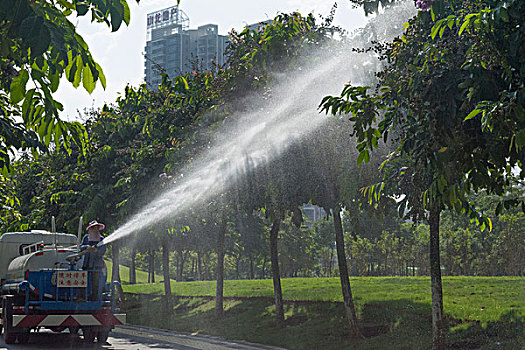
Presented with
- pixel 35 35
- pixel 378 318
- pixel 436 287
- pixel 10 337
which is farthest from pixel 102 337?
pixel 35 35

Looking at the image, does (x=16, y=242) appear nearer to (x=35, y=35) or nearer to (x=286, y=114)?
(x=286, y=114)

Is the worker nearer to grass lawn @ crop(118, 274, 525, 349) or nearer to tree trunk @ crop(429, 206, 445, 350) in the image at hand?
grass lawn @ crop(118, 274, 525, 349)

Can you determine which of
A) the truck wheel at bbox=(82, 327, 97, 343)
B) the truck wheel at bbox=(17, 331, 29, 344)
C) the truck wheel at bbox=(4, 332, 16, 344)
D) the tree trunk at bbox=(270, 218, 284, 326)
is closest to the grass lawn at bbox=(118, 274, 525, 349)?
the tree trunk at bbox=(270, 218, 284, 326)

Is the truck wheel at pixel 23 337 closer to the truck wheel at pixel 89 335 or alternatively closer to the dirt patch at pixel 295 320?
the truck wheel at pixel 89 335

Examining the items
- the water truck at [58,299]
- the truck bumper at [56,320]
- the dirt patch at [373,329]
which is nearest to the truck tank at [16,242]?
the water truck at [58,299]

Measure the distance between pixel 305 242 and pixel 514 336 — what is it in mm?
37774

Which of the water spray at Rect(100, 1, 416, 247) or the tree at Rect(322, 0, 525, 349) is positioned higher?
the water spray at Rect(100, 1, 416, 247)

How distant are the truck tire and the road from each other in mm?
169

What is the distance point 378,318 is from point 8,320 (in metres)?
8.64

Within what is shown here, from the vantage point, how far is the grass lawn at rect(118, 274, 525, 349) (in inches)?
528

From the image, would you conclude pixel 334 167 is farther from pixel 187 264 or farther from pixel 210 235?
pixel 187 264

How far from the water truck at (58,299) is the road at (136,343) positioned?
41 centimetres

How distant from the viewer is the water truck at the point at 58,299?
14.0m

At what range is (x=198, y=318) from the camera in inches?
902
